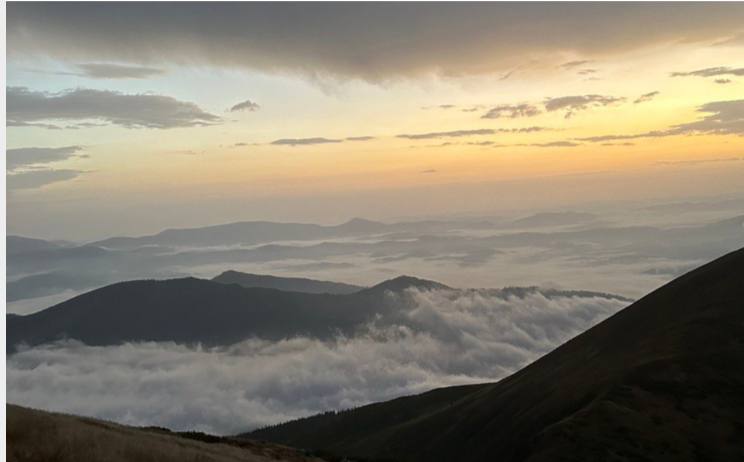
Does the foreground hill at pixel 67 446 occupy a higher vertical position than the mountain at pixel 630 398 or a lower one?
higher

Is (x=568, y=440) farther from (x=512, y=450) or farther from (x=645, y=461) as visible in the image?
(x=512, y=450)

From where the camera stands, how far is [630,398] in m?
86.7

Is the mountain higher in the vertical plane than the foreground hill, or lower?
lower

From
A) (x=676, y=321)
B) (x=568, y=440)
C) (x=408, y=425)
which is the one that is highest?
(x=676, y=321)

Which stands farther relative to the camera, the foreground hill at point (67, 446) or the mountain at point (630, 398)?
the mountain at point (630, 398)

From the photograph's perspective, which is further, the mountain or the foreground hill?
the mountain

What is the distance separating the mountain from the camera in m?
76.9

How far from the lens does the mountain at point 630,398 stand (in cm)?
7694

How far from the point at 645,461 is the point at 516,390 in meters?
62.4

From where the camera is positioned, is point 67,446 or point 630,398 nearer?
point 67,446

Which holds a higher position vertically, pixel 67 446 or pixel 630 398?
pixel 67 446

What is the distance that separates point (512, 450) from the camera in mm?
93562

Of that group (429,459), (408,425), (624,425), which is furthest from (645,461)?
(408,425)

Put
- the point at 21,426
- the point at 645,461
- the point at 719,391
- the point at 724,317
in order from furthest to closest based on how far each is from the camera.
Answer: the point at 724,317 → the point at 719,391 → the point at 645,461 → the point at 21,426
